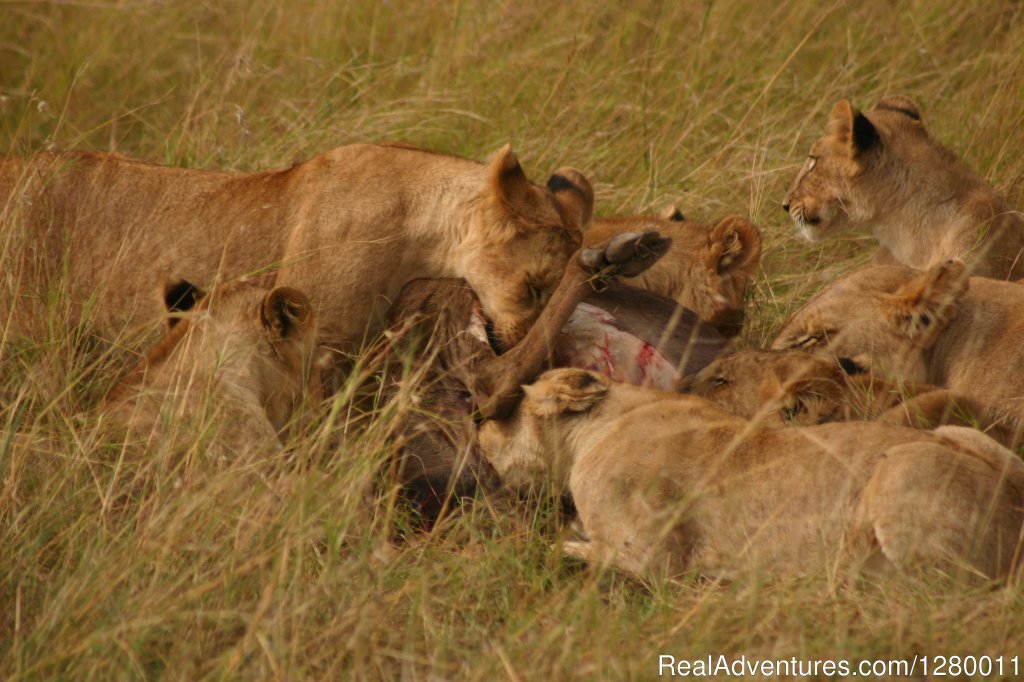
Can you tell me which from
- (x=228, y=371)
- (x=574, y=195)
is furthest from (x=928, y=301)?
(x=228, y=371)

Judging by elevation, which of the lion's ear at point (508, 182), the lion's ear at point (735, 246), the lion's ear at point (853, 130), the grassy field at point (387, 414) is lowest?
the grassy field at point (387, 414)

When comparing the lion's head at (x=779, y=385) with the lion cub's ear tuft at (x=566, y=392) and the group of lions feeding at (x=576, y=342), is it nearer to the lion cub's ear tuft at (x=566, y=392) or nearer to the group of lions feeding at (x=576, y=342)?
the group of lions feeding at (x=576, y=342)

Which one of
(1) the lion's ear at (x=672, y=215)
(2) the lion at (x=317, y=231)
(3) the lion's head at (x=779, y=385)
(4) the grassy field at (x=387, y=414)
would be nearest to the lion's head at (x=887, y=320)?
(3) the lion's head at (x=779, y=385)

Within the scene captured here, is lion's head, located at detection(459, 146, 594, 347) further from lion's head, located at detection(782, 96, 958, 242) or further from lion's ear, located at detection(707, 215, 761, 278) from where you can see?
lion's head, located at detection(782, 96, 958, 242)

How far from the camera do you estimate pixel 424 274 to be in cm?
457

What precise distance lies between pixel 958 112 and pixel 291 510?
4.59 metres

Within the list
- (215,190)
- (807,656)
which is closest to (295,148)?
(215,190)

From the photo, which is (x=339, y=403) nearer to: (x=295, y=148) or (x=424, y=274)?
(x=424, y=274)

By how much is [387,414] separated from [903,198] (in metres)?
2.53

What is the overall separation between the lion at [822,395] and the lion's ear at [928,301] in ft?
0.87

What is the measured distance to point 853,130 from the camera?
17.5 ft

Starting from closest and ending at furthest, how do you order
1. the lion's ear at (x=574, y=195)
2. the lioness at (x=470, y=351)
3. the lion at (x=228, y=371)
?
the lion at (x=228, y=371) → the lioness at (x=470, y=351) → the lion's ear at (x=574, y=195)

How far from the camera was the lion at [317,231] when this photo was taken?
14.6 ft

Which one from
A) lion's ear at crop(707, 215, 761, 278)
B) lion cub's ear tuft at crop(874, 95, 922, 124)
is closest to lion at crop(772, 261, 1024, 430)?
lion's ear at crop(707, 215, 761, 278)
